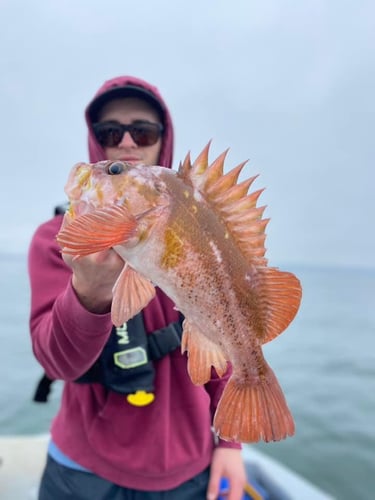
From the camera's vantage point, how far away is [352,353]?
41.9ft

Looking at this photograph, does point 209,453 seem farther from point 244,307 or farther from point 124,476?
point 244,307

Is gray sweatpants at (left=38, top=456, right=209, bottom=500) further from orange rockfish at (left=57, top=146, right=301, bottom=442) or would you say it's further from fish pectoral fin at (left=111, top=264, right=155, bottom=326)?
fish pectoral fin at (left=111, top=264, right=155, bottom=326)

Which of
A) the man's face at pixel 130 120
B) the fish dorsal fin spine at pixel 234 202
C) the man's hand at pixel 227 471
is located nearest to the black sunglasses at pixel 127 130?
the man's face at pixel 130 120

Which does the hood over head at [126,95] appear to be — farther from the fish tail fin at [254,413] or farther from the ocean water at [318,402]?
the ocean water at [318,402]

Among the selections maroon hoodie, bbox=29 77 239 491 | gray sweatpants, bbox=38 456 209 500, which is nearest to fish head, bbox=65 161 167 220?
maroon hoodie, bbox=29 77 239 491

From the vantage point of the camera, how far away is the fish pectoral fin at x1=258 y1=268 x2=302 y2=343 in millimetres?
1304

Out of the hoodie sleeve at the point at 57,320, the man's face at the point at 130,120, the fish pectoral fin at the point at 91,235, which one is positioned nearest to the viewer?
the fish pectoral fin at the point at 91,235

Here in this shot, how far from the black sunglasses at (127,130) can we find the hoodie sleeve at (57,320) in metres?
0.58

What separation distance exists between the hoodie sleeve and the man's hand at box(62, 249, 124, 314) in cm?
4

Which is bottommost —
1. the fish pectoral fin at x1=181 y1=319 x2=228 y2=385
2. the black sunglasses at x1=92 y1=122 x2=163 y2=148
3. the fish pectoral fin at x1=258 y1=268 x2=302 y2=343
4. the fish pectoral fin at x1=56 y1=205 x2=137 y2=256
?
the fish pectoral fin at x1=181 y1=319 x2=228 y2=385

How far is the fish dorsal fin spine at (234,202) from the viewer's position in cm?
134

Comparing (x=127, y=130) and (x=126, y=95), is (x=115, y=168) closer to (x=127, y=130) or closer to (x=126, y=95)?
(x=127, y=130)

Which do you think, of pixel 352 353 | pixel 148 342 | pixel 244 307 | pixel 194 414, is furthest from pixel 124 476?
pixel 352 353

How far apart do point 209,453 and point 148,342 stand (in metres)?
0.78
